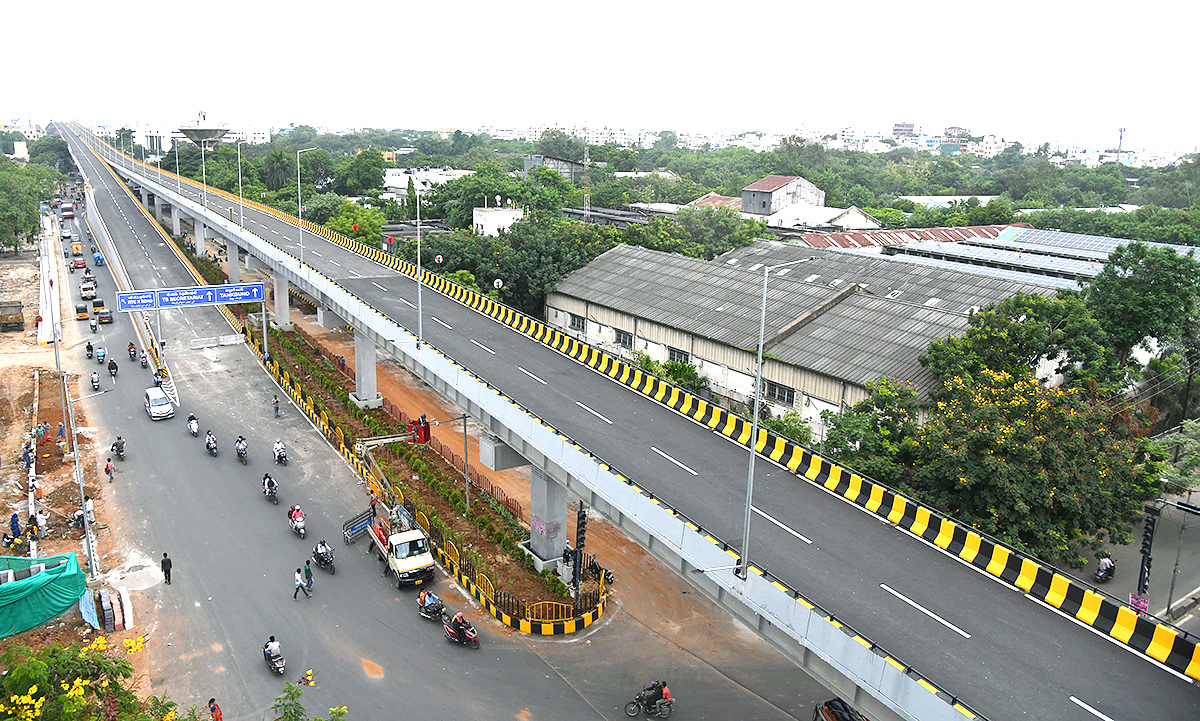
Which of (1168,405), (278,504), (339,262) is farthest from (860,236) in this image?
(278,504)

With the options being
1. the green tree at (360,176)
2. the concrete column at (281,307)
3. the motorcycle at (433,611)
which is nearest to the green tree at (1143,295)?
the motorcycle at (433,611)

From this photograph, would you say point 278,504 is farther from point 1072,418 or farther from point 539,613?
point 1072,418

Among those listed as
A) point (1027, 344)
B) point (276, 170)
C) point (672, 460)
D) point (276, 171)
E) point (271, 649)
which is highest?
point (276, 170)

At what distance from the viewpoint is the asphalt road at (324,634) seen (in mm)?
23156

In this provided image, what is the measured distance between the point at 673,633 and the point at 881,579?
30.8ft

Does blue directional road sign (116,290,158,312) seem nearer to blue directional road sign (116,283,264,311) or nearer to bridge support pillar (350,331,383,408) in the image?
blue directional road sign (116,283,264,311)

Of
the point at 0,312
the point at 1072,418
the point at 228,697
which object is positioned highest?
the point at 1072,418

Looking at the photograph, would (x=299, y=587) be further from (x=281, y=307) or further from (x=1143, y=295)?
(x=1143, y=295)

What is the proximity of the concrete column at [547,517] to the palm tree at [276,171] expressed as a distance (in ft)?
353

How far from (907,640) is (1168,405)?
37.2 m

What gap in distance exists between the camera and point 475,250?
60000 mm

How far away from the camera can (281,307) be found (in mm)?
59062

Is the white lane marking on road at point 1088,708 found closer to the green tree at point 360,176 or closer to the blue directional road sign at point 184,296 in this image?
the blue directional road sign at point 184,296

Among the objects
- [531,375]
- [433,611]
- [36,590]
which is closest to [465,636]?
[433,611]
